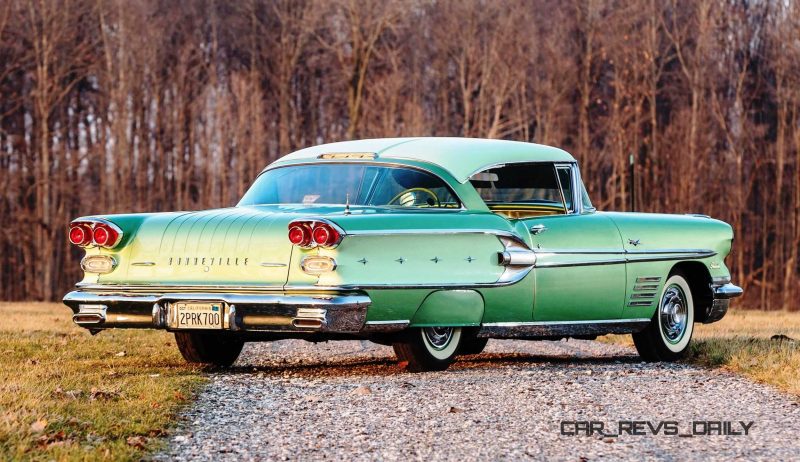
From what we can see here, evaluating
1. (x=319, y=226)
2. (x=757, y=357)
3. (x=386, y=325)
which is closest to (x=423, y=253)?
(x=386, y=325)

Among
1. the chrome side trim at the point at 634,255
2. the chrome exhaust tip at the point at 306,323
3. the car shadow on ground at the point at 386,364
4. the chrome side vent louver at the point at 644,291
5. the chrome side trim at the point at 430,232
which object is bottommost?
the car shadow on ground at the point at 386,364

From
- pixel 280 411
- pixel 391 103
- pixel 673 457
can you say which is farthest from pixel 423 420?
pixel 391 103

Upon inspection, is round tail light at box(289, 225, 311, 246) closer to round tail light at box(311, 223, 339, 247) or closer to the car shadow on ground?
round tail light at box(311, 223, 339, 247)

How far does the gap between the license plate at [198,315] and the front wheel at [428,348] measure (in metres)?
1.22

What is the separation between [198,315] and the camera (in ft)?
26.1

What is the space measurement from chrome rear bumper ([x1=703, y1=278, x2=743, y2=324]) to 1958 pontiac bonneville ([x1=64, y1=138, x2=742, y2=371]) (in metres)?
0.33

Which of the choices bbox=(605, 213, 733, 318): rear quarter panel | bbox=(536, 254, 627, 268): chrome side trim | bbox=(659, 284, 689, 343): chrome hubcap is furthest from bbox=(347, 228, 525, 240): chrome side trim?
bbox=(659, 284, 689, 343): chrome hubcap

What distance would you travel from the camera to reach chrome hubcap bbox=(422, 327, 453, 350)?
28.0ft

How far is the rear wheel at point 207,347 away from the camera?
9188 mm

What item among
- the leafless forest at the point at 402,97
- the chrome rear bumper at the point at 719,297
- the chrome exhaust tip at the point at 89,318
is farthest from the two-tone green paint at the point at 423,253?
the leafless forest at the point at 402,97

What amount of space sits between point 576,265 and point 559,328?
461 millimetres

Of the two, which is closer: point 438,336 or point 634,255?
point 438,336

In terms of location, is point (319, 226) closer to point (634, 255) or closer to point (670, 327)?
point (634, 255)

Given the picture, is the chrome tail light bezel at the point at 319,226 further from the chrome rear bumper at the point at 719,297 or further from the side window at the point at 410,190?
the chrome rear bumper at the point at 719,297
